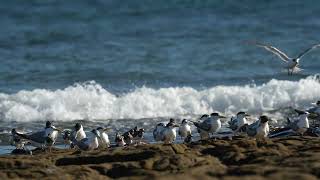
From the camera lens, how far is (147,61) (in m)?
27.7

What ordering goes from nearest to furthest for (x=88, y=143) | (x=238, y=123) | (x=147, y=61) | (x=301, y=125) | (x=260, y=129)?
(x=88, y=143) → (x=260, y=129) → (x=301, y=125) → (x=238, y=123) → (x=147, y=61)

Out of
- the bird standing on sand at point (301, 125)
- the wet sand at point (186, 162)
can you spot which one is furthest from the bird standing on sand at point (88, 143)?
the bird standing on sand at point (301, 125)

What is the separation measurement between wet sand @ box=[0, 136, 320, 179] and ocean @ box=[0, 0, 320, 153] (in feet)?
21.7

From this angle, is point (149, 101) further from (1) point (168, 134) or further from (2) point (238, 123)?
(1) point (168, 134)

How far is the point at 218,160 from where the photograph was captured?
1029cm

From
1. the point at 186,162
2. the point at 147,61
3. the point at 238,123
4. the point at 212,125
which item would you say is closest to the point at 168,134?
the point at 212,125

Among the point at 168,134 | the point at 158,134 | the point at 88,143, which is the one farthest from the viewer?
the point at 158,134

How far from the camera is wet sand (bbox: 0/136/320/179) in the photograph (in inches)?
344

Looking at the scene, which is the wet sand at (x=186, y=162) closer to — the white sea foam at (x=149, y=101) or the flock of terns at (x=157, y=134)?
the flock of terns at (x=157, y=134)

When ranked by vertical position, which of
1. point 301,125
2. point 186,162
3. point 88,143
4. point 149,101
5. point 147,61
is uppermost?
point 147,61

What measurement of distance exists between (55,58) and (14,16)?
6.99 m

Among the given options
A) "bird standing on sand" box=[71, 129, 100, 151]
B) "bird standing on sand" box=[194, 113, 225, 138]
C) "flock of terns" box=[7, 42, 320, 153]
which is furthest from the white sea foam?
"bird standing on sand" box=[71, 129, 100, 151]

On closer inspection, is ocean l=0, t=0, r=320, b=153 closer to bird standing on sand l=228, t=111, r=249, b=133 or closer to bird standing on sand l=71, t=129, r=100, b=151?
bird standing on sand l=228, t=111, r=249, b=133

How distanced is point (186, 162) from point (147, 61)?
17.8 meters
